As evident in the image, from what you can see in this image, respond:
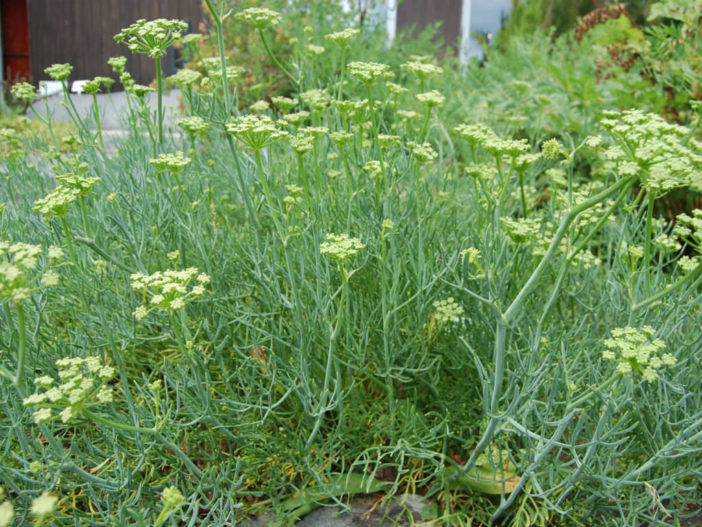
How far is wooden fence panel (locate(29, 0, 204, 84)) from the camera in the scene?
3.18 meters

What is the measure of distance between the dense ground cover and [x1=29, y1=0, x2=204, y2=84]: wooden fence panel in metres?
0.85

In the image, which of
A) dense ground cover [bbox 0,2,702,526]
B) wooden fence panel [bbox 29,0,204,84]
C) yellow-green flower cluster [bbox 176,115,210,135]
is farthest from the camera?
wooden fence panel [bbox 29,0,204,84]

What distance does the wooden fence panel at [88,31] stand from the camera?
318 centimetres

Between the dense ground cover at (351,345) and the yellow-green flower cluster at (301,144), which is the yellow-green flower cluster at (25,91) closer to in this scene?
the dense ground cover at (351,345)

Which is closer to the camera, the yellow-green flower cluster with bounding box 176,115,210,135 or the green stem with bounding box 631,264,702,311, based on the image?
the green stem with bounding box 631,264,702,311

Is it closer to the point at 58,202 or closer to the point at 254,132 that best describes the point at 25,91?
the point at 58,202

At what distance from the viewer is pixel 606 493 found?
1552mm

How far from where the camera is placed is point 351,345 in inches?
75.8

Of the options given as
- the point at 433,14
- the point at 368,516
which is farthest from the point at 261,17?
the point at 433,14

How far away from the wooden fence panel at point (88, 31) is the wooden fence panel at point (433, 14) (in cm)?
703

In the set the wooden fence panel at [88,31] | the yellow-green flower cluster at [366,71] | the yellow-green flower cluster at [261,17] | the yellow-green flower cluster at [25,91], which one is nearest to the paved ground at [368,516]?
the yellow-green flower cluster at [366,71]

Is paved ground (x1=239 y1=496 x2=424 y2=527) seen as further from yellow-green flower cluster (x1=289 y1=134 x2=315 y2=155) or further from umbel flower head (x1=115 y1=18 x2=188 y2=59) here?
umbel flower head (x1=115 y1=18 x2=188 y2=59)

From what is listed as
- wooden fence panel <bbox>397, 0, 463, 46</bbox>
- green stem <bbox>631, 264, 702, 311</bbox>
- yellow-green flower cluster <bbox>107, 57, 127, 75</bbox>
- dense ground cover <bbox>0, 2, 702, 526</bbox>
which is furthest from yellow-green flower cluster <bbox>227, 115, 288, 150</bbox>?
wooden fence panel <bbox>397, 0, 463, 46</bbox>

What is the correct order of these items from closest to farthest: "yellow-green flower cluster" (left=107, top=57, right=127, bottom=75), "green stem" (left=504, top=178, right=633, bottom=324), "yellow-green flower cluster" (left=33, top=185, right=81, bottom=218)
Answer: "green stem" (left=504, top=178, right=633, bottom=324) < "yellow-green flower cluster" (left=33, top=185, right=81, bottom=218) < "yellow-green flower cluster" (left=107, top=57, right=127, bottom=75)
